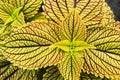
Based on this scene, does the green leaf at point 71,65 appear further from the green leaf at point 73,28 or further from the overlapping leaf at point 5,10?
the overlapping leaf at point 5,10

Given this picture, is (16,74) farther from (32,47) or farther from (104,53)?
(104,53)

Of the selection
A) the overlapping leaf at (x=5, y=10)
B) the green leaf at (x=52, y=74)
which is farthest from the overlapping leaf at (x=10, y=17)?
the green leaf at (x=52, y=74)

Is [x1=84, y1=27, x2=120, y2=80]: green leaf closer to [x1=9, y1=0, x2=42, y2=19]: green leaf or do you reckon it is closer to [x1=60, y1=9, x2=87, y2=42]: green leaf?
[x1=60, y1=9, x2=87, y2=42]: green leaf

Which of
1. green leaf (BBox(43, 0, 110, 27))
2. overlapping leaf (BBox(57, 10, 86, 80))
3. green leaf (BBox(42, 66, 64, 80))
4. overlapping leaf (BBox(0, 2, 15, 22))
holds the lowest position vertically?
green leaf (BBox(42, 66, 64, 80))

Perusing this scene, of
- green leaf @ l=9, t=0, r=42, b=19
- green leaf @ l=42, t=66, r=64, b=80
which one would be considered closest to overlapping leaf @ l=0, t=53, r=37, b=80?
green leaf @ l=42, t=66, r=64, b=80

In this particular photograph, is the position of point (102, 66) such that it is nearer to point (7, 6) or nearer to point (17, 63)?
point (17, 63)

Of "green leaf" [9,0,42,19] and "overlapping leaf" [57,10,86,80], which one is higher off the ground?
"green leaf" [9,0,42,19]
